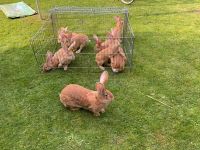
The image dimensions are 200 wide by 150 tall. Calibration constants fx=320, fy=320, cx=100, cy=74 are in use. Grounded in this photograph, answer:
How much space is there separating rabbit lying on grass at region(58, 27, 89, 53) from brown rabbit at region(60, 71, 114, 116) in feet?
3.12

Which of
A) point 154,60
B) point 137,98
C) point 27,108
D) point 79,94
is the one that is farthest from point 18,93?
point 154,60

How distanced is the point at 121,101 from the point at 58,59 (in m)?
1.06

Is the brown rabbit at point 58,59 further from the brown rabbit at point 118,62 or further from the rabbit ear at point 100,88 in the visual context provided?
the rabbit ear at point 100,88

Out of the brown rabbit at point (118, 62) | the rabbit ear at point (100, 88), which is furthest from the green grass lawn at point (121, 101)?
the rabbit ear at point (100, 88)

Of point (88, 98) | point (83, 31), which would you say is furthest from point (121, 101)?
point (83, 31)

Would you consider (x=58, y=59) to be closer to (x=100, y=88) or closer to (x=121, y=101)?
(x=121, y=101)

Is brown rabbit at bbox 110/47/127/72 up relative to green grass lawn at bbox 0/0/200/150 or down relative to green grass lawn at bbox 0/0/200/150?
up

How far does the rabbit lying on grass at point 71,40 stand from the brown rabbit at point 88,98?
0.95m

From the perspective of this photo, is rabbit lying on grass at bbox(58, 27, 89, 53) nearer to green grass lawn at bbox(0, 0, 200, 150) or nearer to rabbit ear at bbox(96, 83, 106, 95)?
green grass lawn at bbox(0, 0, 200, 150)

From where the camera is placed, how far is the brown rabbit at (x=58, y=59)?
4121 mm

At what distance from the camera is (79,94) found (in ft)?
11.0

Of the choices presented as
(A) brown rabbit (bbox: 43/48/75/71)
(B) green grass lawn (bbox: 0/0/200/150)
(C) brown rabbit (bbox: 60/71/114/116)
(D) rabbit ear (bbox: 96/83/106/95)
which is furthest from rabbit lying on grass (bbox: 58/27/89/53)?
(D) rabbit ear (bbox: 96/83/106/95)

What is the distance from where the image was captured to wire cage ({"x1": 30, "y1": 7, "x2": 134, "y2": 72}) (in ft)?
14.5

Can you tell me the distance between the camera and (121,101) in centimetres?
365
